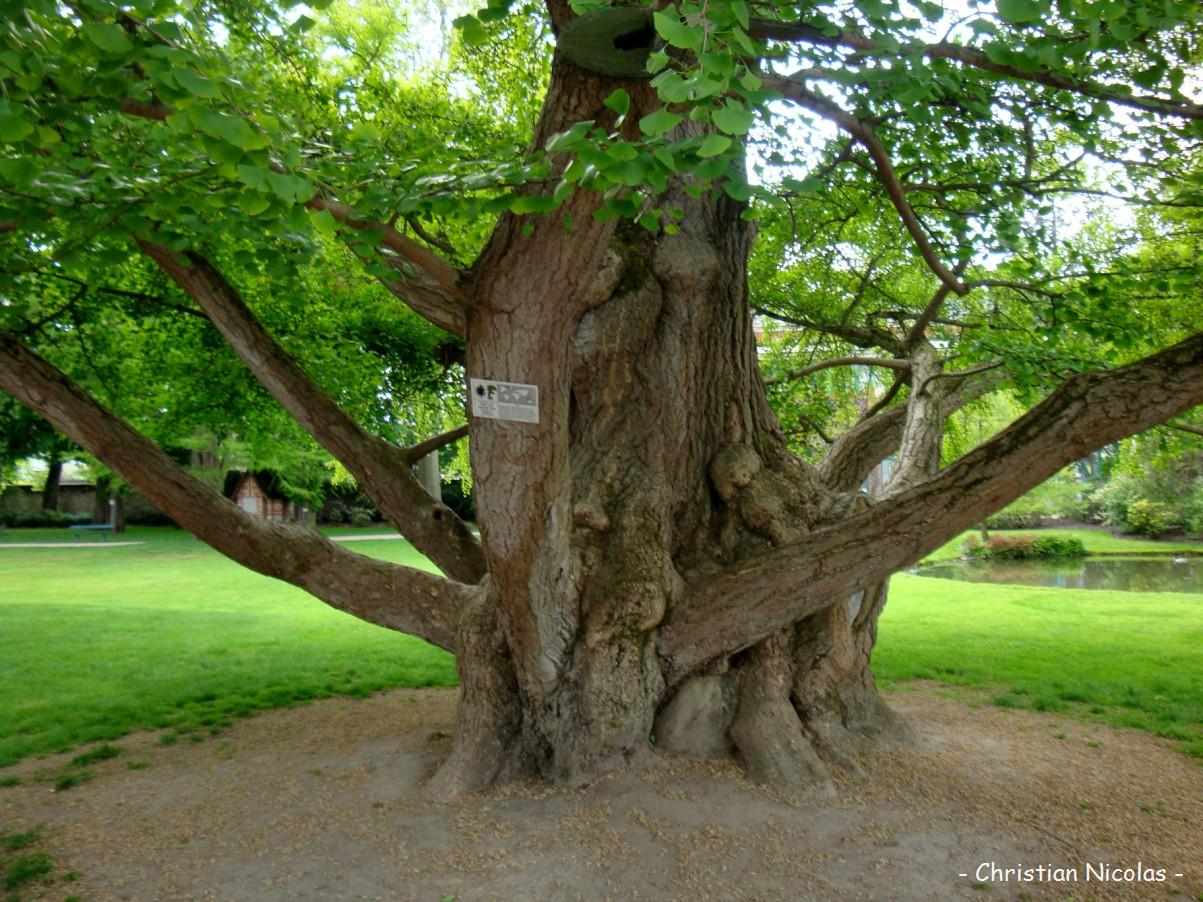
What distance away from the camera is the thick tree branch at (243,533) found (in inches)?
207

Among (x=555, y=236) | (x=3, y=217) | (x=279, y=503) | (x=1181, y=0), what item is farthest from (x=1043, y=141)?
(x=279, y=503)

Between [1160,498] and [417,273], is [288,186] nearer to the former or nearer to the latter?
[417,273]

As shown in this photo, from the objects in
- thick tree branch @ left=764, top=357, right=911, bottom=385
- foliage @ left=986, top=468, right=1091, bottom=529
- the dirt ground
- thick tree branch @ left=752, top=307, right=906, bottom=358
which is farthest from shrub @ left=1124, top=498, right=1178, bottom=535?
the dirt ground

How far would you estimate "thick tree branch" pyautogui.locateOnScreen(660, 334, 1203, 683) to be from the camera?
15.0 ft

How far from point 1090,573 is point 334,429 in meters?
23.9

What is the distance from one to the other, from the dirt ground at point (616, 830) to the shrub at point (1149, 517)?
28.6m

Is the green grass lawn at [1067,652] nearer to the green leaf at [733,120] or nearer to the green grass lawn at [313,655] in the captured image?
the green grass lawn at [313,655]

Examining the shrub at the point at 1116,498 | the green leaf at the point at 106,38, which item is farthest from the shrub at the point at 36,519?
the shrub at the point at 1116,498

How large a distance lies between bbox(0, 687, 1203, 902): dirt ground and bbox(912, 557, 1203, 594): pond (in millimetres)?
17697

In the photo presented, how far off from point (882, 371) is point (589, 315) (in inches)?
275

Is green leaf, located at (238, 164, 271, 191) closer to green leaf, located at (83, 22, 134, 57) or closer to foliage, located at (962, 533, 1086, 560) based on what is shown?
green leaf, located at (83, 22, 134, 57)

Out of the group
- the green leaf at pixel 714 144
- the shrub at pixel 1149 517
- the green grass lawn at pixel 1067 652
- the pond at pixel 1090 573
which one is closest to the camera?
the green leaf at pixel 714 144

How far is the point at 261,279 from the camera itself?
7.77 meters

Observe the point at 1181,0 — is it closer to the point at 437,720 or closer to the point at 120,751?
the point at 437,720
